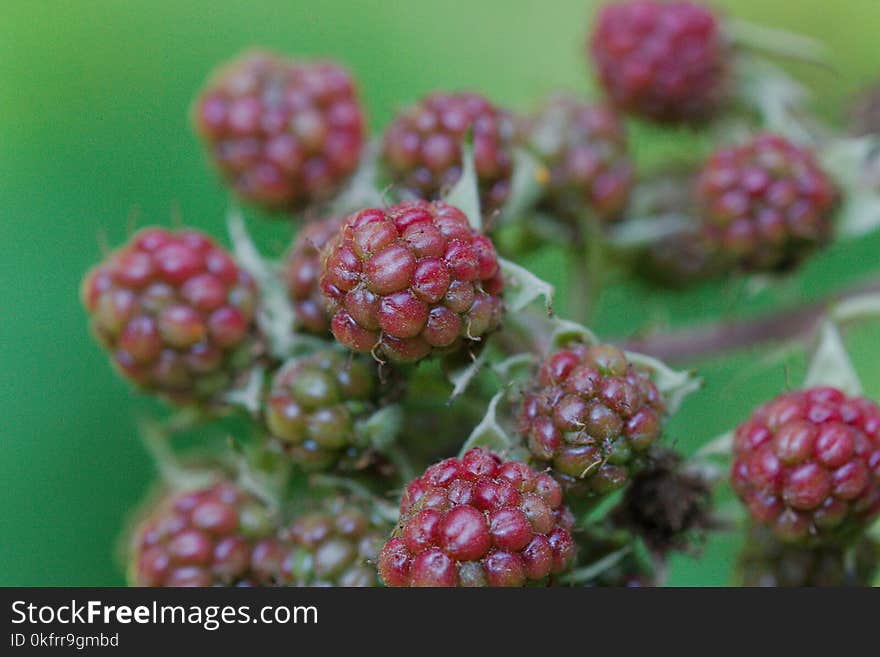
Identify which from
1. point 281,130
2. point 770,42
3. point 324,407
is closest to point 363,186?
point 281,130

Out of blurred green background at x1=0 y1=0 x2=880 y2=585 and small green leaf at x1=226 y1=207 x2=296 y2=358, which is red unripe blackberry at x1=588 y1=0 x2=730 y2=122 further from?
small green leaf at x1=226 y1=207 x2=296 y2=358

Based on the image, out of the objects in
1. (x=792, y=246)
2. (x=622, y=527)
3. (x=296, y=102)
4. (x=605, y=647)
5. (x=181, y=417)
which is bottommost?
(x=605, y=647)

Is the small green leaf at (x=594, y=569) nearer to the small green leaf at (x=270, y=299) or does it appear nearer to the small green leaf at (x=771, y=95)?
the small green leaf at (x=270, y=299)

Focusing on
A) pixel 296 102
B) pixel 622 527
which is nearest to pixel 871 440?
pixel 622 527

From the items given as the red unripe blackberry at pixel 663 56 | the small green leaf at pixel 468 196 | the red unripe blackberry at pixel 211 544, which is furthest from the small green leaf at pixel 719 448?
the red unripe blackberry at pixel 663 56

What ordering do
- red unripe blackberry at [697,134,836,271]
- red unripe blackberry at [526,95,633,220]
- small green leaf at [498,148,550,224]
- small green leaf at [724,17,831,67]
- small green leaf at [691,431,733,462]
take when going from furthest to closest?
small green leaf at [724,17,831,67] → red unripe blackberry at [526,95,633,220] → red unripe blackberry at [697,134,836,271] → small green leaf at [498,148,550,224] → small green leaf at [691,431,733,462]

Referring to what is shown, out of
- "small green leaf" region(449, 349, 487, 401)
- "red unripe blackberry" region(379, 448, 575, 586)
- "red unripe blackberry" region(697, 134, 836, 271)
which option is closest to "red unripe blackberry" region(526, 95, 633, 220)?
"red unripe blackberry" region(697, 134, 836, 271)

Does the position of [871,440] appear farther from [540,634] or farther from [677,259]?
[677,259]
